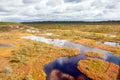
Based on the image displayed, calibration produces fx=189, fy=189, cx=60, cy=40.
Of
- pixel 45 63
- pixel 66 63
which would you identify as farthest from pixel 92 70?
pixel 45 63

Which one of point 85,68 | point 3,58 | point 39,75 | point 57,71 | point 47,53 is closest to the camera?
point 39,75

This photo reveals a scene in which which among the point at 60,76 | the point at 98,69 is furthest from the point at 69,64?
the point at 60,76

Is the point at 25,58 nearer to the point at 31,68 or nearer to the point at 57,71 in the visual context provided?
the point at 31,68

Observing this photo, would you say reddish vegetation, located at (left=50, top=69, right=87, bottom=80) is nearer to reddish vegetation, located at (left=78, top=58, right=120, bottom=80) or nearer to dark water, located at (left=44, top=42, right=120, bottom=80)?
dark water, located at (left=44, top=42, right=120, bottom=80)

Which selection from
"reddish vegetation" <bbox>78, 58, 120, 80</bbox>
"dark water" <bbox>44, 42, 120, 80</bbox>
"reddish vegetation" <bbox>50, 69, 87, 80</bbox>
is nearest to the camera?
"reddish vegetation" <bbox>50, 69, 87, 80</bbox>

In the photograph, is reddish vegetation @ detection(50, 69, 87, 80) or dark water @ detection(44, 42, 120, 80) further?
dark water @ detection(44, 42, 120, 80)

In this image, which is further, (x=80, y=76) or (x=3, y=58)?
(x=3, y=58)

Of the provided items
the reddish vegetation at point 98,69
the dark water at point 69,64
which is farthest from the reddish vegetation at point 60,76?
the reddish vegetation at point 98,69

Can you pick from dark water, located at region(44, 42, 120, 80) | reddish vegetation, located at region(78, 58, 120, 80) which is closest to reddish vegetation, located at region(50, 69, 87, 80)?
dark water, located at region(44, 42, 120, 80)

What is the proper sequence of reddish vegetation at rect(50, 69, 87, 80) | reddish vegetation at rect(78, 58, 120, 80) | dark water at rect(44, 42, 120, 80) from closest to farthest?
reddish vegetation at rect(50, 69, 87, 80), reddish vegetation at rect(78, 58, 120, 80), dark water at rect(44, 42, 120, 80)
